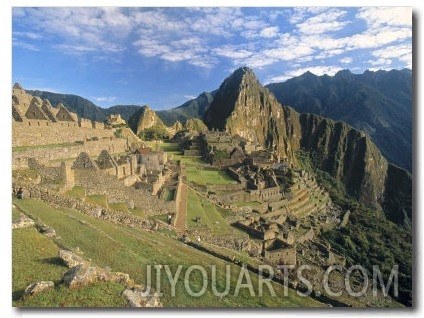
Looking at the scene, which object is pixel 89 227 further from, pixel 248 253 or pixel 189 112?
pixel 189 112

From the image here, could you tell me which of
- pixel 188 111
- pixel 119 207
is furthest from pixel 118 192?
pixel 188 111

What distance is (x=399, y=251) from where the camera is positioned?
27.8m

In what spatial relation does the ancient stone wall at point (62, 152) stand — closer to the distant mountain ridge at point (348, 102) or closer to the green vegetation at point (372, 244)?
the green vegetation at point (372, 244)

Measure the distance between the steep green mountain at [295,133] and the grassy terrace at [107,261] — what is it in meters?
87.8

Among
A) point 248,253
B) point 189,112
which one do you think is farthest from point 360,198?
point 248,253

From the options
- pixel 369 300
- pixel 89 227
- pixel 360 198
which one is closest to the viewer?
pixel 89 227

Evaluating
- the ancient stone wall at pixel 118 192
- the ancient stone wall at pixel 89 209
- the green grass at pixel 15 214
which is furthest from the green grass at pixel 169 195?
the green grass at pixel 15 214

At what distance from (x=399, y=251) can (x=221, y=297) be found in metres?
22.3

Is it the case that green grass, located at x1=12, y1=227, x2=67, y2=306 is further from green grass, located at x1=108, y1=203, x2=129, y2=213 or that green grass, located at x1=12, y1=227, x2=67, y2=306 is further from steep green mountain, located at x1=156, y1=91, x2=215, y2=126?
steep green mountain, located at x1=156, y1=91, x2=215, y2=126

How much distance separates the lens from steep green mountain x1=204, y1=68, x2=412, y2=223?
4269 inches

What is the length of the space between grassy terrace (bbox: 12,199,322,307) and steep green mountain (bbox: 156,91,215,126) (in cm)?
7838

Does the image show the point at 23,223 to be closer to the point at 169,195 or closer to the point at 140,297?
the point at 140,297

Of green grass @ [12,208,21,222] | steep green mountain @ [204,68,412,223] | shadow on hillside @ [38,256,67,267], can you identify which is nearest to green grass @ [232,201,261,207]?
green grass @ [12,208,21,222]

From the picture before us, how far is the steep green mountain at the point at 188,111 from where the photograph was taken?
9200 centimetres
